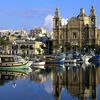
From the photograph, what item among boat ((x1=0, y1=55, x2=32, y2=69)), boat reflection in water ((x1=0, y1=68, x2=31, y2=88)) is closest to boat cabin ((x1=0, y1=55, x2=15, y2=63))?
boat ((x1=0, y1=55, x2=32, y2=69))

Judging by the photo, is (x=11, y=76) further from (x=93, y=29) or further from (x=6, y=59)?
(x=93, y=29)

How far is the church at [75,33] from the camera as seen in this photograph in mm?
135750

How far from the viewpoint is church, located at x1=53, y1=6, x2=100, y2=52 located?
136 m

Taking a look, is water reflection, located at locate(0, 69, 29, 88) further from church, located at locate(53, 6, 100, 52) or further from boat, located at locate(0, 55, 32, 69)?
church, located at locate(53, 6, 100, 52)

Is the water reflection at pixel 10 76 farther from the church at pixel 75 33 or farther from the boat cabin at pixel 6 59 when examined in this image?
the church at pixel 75 33

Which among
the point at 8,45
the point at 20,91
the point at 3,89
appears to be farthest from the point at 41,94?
the point at 8,45

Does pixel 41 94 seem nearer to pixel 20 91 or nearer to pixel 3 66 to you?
pixel 20 91

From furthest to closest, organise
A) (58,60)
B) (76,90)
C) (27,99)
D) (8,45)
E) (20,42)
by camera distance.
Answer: (20,42) → (8,45) → (58,60) → (76,90) → (27,99)

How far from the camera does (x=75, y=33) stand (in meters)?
140

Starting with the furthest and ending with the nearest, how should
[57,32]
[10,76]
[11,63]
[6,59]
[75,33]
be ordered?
1. [75,33]
2. [57,32]
3. [6,59]
4. [11,63]
5. [10,76]

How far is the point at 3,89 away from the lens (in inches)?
1245

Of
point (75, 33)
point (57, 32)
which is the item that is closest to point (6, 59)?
point (57, 32)

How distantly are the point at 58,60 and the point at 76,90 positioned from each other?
147ft

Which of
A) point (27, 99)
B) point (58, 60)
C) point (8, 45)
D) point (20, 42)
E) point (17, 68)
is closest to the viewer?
point (27, 99)
